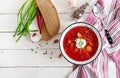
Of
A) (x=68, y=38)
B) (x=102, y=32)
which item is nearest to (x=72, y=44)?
(x=68, y=38)

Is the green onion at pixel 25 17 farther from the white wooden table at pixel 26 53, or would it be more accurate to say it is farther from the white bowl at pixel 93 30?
the white bowl at pixel 93 30

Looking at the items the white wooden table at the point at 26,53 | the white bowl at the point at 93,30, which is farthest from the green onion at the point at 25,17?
the white bowl at the point at 93,30

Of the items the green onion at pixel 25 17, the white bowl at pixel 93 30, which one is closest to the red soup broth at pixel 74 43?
the white bowl at pixel 93 30

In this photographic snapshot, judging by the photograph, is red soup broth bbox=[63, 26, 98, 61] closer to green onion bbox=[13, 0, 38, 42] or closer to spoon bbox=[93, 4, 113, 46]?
spoon bbox=[93, 4, 113, 46]

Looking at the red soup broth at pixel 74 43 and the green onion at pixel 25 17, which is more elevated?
the green onion at pixel 25 17

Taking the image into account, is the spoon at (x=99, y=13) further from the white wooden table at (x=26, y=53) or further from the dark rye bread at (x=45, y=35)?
the dark rye bread at (x=45, y=35)

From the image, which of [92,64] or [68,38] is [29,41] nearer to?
[68,38]

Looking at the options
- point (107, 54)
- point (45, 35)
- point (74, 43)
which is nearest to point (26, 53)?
point (45, 35)
